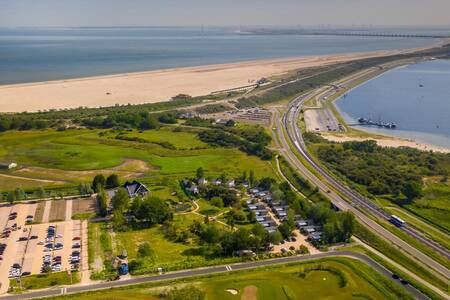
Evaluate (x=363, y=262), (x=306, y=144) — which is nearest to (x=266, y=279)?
(x=363, y=262)

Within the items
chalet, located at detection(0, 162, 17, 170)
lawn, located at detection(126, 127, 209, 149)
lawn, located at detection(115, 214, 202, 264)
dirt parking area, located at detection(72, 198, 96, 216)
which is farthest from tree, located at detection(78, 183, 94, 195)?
lawn, located at detection(126, 127, 209, 149)

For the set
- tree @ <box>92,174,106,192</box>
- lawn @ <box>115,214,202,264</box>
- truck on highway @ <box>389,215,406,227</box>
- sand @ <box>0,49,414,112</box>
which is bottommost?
truck on highway @ <box>389,215,406,227</box>

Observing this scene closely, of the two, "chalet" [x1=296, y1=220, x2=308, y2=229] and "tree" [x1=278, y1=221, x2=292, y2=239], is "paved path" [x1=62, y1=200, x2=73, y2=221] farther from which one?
"chalet" [x1=296, y1=220, x2=308, y2=229]

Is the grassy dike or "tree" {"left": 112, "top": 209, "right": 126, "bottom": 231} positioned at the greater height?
"tree" {"left": 112, "top": 209, "right": 126, "bottom": 231}

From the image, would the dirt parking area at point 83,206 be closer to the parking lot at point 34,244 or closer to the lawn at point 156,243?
the parking lot at point 34,244

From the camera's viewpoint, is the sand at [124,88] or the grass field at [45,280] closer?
the grass field at [45,280]

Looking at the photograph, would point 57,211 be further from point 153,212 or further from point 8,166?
point 8,166

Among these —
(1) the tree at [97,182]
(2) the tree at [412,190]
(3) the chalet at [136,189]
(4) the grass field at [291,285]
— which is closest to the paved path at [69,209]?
(1) the tree at [97,182]
